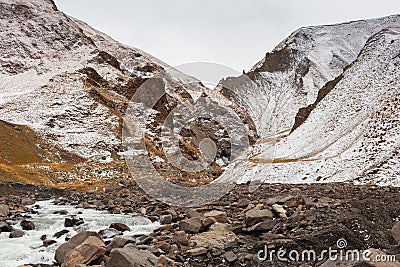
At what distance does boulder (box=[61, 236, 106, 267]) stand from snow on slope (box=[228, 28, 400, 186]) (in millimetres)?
23312

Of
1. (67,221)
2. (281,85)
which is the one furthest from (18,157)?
(281,85)

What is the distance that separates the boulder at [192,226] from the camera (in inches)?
604

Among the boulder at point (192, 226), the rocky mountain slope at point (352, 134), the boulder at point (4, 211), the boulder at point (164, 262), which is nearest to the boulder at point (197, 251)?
the boulder at point (164, 262)

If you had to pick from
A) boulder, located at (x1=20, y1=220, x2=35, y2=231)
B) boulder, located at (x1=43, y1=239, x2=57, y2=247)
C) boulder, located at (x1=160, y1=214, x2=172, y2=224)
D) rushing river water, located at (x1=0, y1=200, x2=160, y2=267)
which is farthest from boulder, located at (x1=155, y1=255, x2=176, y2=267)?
Result: boulder, located at (x1=20, y1=220, x2=35, y2=231)

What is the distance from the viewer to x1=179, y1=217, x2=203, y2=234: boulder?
50.4 ft

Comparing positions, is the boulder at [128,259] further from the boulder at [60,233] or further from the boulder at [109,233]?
the boulder at [60,233]

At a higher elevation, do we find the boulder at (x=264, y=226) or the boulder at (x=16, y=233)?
the boulder at (x=264, y=226)

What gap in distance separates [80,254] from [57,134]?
63817 millimetres

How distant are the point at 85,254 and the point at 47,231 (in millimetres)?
7585

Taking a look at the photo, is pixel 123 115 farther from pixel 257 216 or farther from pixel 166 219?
pixel 257 216

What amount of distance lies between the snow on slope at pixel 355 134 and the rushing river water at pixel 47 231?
63.9 feet

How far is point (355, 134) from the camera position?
41062mm

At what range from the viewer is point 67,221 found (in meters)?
19.7

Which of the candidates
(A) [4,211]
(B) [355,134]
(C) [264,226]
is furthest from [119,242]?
(B) [355,134]
